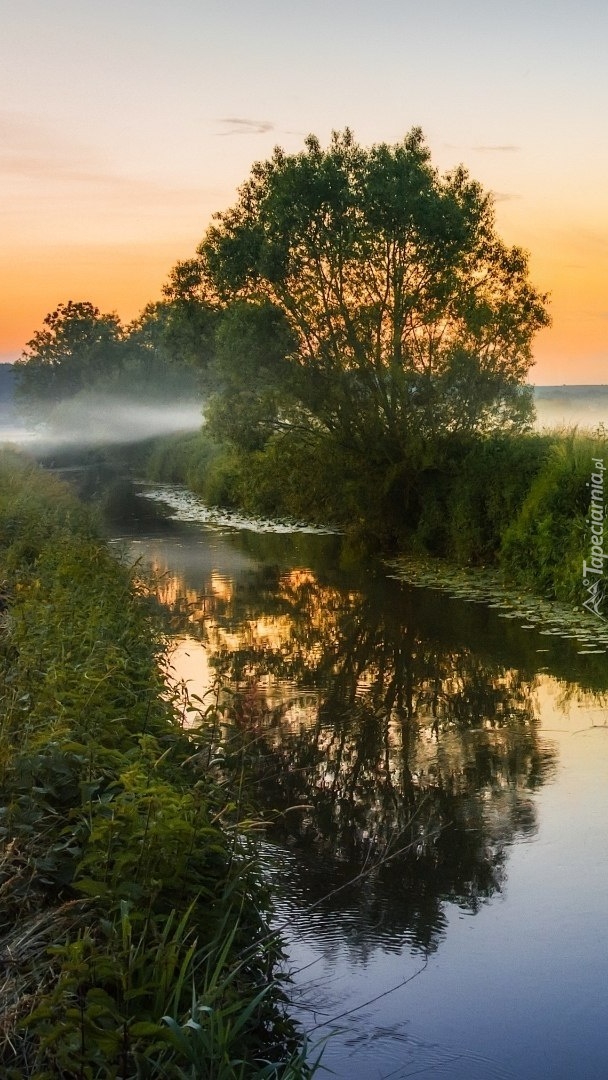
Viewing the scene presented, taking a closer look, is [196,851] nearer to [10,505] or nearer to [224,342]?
[10,505]

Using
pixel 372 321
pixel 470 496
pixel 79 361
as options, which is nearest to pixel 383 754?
pixel 470 496

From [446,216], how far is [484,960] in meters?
16.8

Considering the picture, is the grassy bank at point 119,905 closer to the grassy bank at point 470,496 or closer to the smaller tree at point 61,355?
the grassy bank at point 470,496

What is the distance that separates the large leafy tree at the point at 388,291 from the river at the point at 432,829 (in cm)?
707

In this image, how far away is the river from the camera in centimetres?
506

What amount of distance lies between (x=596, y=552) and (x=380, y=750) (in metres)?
6.58

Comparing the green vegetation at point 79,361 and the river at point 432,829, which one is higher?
the green vegetation at point 79,361

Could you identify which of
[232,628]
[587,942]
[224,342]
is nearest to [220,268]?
[224,342]

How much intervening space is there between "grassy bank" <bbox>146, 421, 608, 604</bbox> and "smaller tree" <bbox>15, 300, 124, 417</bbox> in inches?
3310

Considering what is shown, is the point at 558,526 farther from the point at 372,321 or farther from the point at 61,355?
the point at 61,355

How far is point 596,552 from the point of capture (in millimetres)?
14688

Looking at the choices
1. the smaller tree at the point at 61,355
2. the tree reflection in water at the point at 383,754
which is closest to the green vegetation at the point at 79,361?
the smaller tree at the point at 61,355

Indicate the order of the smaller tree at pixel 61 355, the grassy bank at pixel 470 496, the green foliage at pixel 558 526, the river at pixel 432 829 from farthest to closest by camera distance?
the smaller tree at pixel 61 355
the grassy bank at pixel 470 496
the green foliage at pixel 558 526
the river at pixel 432 829

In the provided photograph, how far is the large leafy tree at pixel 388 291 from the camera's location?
2055 cm
